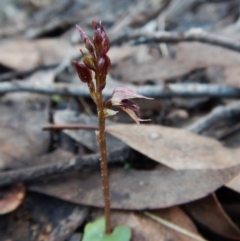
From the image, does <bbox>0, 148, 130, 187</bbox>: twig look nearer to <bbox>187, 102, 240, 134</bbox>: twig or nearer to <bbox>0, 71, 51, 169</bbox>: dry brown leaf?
<bbox>0, 71, 51, 169</bbox>: dry brown leaf

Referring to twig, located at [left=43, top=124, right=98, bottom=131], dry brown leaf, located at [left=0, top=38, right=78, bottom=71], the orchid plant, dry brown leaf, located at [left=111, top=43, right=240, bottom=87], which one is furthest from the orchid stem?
dry brown leaf, located at [left=0, top=38, right=78, bottom=71]

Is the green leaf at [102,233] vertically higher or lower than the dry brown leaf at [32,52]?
lower

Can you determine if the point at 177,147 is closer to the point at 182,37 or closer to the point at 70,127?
the point at 70,127

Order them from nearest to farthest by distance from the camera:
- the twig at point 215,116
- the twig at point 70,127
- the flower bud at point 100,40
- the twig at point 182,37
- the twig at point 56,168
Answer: the flower bud at point 100,40 → the twig at point 56,168 → the twig at point 70,127 → the twig at point 215,116 → the twig at point 182,37

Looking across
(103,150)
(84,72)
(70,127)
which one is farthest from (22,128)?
(84,72)

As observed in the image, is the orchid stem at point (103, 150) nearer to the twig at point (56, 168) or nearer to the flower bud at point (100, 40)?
the flower bud at point (100, 40)

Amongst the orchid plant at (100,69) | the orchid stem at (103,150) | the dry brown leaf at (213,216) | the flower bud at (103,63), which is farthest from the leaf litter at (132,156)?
the flower bud at (103,63)
